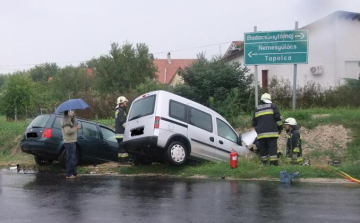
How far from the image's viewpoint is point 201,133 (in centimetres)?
1180

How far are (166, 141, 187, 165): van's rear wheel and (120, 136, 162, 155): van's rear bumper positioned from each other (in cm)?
29

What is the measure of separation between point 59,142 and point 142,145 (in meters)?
3.10

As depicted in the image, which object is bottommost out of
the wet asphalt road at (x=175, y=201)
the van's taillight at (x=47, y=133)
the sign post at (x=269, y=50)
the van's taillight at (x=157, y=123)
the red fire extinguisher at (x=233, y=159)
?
the wet asphalt road at (x=175, y=201)

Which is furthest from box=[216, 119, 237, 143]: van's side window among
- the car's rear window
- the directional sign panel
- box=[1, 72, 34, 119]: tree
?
box=[1, 72, 34, 119]: tree

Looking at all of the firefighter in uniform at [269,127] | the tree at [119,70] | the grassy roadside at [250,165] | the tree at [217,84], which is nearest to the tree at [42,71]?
the tree at [119,70]

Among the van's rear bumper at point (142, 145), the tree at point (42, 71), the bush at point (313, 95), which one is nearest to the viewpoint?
the van's rear bumper at point (142, 145)

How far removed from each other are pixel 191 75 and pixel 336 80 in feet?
17.3

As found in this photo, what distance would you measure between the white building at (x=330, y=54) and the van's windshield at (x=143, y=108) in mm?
3724

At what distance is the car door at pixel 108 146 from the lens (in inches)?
559

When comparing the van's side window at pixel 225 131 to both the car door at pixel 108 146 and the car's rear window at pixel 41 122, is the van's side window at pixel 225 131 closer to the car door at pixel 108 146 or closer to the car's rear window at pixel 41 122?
the car door at pixel 108 146

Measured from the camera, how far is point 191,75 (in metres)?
18.5

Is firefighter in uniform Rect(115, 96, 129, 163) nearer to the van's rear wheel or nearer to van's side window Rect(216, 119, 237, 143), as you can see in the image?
the van's rear wheel

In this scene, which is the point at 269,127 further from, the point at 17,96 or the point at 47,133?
the point at 17,96

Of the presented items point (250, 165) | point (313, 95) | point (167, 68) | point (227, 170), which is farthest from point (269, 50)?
point (167, 68)
